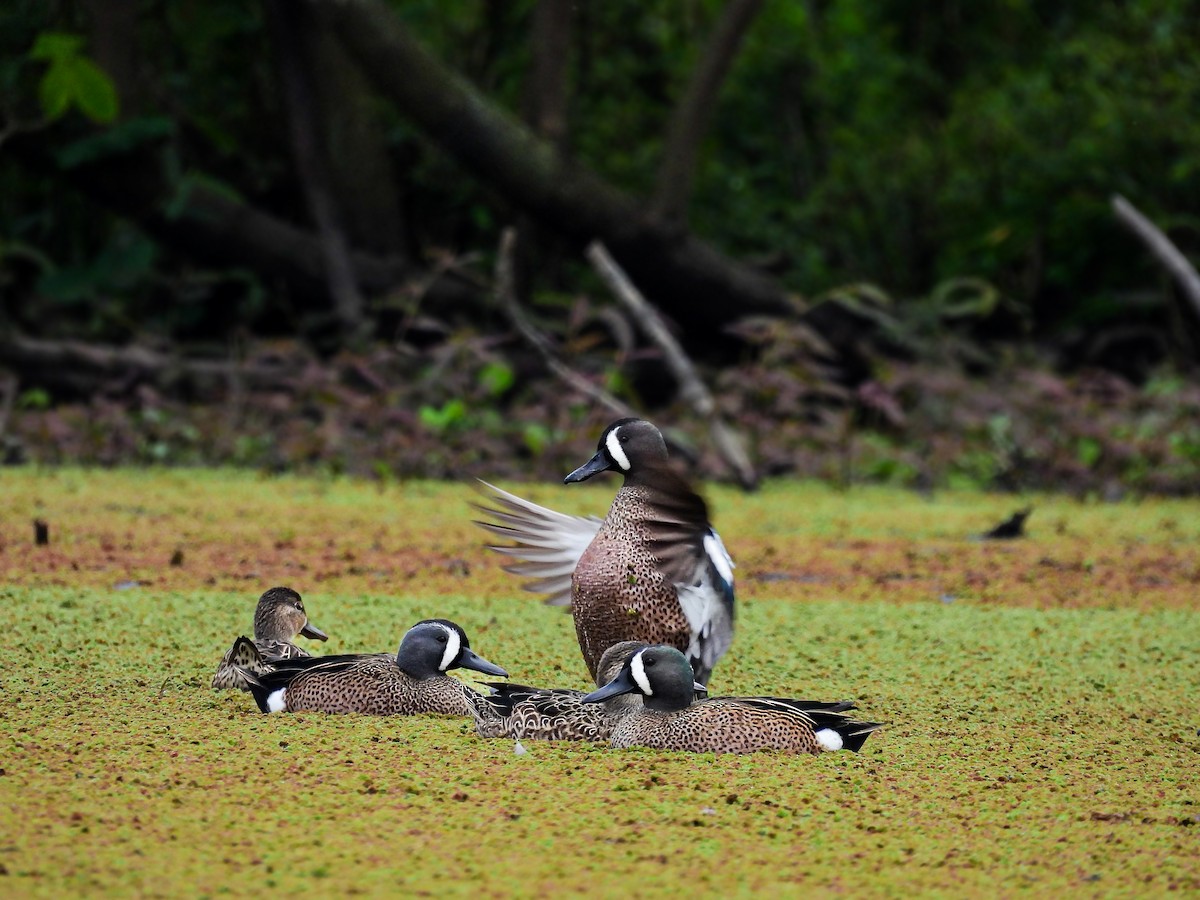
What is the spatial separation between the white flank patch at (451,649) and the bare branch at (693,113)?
19.5 feet

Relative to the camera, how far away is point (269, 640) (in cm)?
306

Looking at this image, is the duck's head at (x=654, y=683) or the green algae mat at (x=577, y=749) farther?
the duck's head at (x=654, y=683)

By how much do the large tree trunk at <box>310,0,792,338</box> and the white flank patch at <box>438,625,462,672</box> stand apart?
5.69 meters

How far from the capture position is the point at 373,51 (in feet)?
26.1

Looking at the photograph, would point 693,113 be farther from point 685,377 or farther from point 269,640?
point 269,640

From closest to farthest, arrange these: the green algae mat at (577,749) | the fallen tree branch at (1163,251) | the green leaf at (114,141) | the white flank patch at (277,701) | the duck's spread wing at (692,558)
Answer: the green algae mat at (577,749) < the white flank patch at (277,701) < the duck's spread wing at (692,558) < the fallen tree branch at (1163,251) < the green leaf at (114,141)

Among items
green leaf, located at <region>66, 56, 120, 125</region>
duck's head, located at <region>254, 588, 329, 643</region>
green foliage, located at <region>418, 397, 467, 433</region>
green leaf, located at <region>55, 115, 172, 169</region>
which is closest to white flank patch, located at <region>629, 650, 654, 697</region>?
duck's head, located at <region>254, 588, 329, 643</region>

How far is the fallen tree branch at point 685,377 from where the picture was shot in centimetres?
680

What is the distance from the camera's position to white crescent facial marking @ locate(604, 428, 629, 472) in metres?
3.00

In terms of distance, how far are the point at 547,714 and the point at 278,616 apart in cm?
74

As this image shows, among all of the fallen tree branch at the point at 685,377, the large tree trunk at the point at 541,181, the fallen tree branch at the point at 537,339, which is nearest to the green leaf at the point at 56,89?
the large tree trunk at the point at 541,181

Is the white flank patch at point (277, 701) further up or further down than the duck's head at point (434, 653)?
further down

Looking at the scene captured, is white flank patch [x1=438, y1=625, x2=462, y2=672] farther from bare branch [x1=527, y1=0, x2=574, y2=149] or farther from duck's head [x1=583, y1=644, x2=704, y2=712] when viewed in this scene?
bare branch [x1=527, y1=0, x2=574, y2=149]

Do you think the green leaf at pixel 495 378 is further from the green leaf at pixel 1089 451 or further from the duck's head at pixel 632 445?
the duck's head at pixel 632 445
